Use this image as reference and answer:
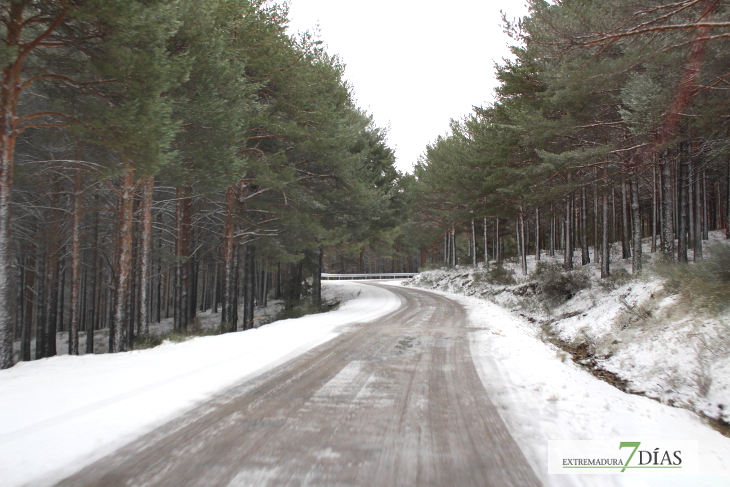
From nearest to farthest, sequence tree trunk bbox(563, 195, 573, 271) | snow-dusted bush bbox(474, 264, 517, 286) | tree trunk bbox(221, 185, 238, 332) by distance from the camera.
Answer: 1. tree trunk bbox(221, 185, 238, 332)
2. tree trunk bbox(563, 195, 573, 271)
3. snow-dusted bush bbox(474, 264, 517, 286)

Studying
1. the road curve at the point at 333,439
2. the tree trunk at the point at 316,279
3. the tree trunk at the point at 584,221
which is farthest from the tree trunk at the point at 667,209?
the tree trunk at the point at 316,279

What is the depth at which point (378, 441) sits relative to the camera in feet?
8.63

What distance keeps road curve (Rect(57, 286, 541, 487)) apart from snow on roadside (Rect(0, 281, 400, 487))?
0.80 ft

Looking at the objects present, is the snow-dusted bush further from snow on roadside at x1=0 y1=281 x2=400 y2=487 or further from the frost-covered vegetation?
snow on roadside at x1=0 y1=281 x2=400 y2=487

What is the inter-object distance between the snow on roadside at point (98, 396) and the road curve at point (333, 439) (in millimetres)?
244

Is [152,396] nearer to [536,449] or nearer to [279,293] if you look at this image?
[536,449]

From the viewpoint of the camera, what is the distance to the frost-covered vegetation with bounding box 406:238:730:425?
166 inches

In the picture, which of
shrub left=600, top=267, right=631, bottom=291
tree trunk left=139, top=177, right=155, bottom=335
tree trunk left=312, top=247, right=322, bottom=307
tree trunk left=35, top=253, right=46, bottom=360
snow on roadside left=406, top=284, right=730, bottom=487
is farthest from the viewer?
tree trunk left=312, top=247, right=322, bottom=307

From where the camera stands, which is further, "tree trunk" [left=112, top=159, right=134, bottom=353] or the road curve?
"tree trunk" [left=112, top=159, right=134, bottom=353]

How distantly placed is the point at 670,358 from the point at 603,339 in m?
2.68

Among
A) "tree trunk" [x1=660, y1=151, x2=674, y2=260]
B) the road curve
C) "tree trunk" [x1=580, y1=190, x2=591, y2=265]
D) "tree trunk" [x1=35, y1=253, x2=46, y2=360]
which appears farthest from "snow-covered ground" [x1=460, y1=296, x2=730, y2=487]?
"tree trunk" [x1=35, y1=253, x2=46, y2=360]

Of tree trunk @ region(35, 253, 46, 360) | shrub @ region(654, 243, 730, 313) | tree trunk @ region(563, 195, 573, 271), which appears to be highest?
tree trunk @ region(563, 195, 573, 271)

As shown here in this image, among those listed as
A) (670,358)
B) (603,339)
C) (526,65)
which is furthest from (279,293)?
(670,358)

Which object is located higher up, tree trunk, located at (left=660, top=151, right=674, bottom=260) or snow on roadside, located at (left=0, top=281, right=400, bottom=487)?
tree trunk, located at (left=660, top=151, right=674, bottom=260)
